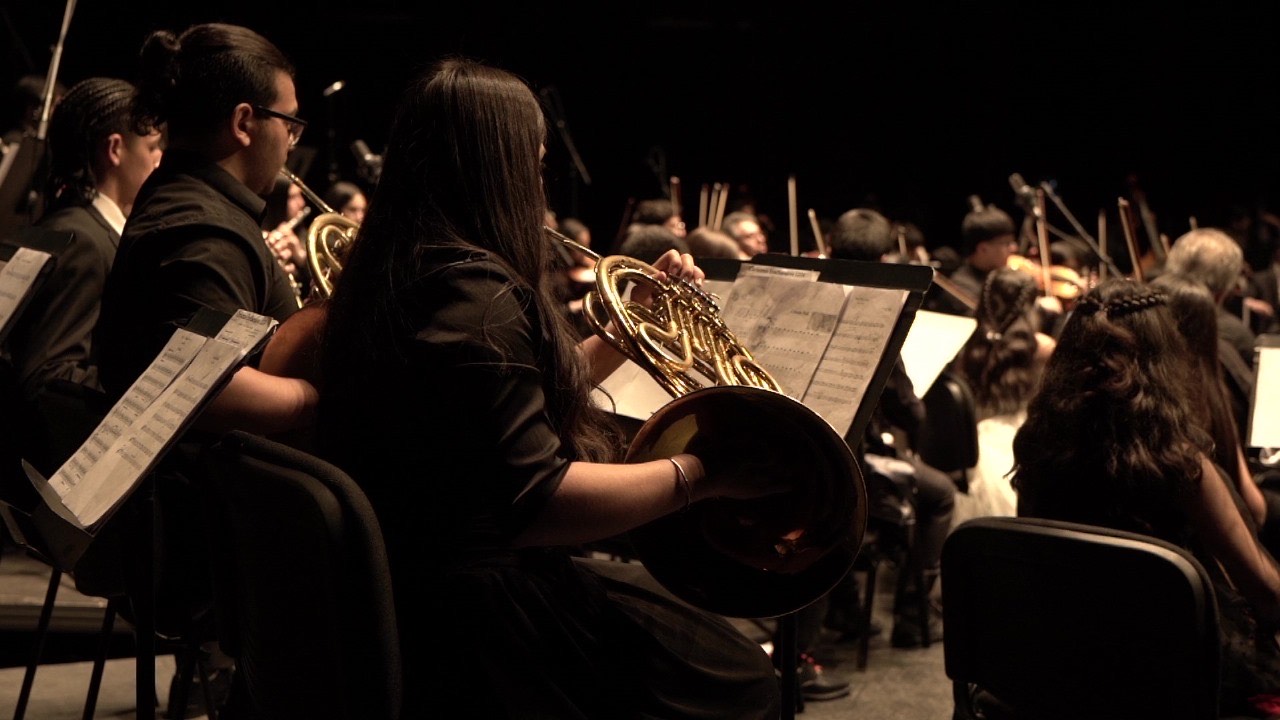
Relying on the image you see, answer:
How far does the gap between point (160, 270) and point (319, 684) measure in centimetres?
87

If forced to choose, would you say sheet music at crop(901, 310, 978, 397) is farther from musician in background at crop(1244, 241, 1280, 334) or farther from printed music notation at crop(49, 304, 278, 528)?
musician in background at crop(1244, 241, 1280, 334)

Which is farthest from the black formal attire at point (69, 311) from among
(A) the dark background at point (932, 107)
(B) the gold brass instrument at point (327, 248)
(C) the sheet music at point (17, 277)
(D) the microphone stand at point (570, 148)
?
(A) the dark background at point (932, 107)

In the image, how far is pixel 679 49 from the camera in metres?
9.51

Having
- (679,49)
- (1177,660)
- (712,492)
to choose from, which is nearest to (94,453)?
(712,492)

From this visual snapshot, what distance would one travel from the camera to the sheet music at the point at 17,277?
2027mm

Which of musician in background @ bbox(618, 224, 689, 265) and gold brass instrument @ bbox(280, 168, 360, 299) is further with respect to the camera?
musician in background @ bbox(618, 224, 689, 265)

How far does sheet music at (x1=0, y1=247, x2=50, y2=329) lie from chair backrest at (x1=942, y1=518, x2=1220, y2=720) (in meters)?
1.61

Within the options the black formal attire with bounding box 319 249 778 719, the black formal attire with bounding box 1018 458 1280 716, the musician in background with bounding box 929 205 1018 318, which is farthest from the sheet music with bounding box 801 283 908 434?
the musician in background with bounding box 929 205 1018 318

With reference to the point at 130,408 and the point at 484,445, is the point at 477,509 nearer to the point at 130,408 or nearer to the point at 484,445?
the point at 484,445

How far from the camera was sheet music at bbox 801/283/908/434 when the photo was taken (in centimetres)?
184

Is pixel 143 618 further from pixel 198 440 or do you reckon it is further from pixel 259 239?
pixel 259 239

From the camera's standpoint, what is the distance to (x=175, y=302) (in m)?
1.86

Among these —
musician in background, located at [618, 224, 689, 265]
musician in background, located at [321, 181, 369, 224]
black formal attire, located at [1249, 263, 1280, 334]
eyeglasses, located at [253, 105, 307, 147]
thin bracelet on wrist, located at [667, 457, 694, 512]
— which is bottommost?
black formal attire, located at [1249, 263, 1280, 334]

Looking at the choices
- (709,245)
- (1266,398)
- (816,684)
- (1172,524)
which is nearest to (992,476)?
(816,684)
